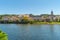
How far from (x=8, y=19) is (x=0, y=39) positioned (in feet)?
291

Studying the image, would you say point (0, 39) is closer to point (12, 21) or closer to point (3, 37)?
point (3, 37)

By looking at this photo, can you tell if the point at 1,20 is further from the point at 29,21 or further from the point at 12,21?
the point at 29,21

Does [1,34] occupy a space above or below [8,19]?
above

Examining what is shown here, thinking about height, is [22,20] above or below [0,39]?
below

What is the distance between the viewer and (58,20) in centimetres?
8419

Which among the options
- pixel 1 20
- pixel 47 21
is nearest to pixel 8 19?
pixel 1 20

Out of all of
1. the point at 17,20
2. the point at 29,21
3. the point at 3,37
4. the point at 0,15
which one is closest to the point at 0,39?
the point at 3,37

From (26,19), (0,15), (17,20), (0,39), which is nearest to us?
(0,39)

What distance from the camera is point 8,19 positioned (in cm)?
9106

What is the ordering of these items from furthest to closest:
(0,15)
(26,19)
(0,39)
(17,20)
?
(0,15), (17,20), (26,19), (0,39)

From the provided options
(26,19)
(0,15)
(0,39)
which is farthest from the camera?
(0,15)

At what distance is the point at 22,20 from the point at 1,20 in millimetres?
12928

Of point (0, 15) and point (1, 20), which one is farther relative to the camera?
point (0, 15)

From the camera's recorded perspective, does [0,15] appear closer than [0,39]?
No
